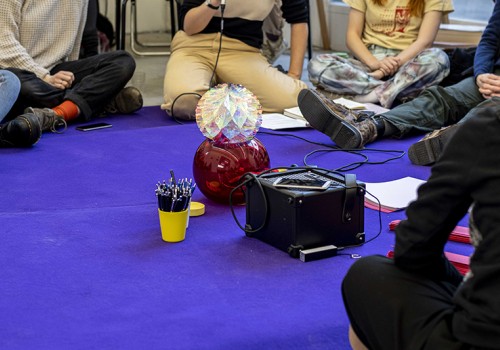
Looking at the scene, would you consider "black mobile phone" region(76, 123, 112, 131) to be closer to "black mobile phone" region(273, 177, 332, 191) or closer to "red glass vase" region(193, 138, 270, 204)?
"red glass vase" region(193, 138, 270, 204)

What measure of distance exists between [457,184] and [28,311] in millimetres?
886

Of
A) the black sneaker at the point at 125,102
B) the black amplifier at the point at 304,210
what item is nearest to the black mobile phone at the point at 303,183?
the black amplifier at the point at 304,210

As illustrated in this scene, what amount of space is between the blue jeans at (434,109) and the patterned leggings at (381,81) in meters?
0.30

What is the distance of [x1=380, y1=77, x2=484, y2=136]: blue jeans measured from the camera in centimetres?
292

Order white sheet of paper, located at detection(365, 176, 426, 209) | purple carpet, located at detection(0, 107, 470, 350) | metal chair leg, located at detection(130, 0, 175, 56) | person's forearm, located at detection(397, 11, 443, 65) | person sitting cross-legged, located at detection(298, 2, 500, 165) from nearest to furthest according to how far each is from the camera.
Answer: purple carpet, located at detection(0, 107, 470, 350) < white sheet of paper, located at detection(365, 176, 426, 209) < person sitting cross-legged, located at detection(298, 2, 500, 165) < person's forearm, located at detection(397, 11, 443, 65) < metal chair leg, located at detection(130, 0, 175, 56)

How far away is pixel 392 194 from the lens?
224 centimetres

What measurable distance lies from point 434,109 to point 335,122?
1.55 ft

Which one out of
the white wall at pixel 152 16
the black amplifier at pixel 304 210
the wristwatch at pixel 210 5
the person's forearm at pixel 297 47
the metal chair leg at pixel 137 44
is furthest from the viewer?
the white wall at pixel 152 16

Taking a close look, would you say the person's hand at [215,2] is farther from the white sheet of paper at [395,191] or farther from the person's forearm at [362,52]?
the white sheet of paper at [395,191]

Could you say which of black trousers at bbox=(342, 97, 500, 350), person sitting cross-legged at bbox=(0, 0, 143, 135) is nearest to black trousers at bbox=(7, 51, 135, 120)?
person sitting cross-legged at bbox=(0, 0, 143, 135)

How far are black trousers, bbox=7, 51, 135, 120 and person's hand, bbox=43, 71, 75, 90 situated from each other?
2cm

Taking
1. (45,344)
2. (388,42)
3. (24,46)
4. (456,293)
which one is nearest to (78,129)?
(24,46)

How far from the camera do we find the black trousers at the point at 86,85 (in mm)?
3090

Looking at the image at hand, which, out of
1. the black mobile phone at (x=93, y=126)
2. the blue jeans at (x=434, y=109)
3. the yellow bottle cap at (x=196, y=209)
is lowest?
the black mobile phone at (x=93, y=126)
